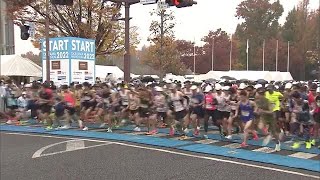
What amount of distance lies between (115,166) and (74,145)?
128 inches

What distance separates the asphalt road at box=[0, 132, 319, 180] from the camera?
7703 mm

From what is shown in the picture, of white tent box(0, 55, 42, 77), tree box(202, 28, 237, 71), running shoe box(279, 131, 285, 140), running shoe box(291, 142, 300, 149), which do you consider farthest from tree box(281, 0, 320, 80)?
running shoe box(291, 142, 300, 149)

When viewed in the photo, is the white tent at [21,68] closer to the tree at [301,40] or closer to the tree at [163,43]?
the tree at [163,43]

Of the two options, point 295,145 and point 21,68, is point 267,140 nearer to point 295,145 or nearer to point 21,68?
point 295,145

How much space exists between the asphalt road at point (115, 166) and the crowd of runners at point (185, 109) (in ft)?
8.68

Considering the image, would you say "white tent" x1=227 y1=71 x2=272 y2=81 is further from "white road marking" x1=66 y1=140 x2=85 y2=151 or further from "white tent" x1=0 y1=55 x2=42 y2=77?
"white road marking" x1=66 y1=140 x2=85 y2=151

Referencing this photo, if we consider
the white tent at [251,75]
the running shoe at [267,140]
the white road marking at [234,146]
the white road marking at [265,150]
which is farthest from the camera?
the white tent at [251,75]

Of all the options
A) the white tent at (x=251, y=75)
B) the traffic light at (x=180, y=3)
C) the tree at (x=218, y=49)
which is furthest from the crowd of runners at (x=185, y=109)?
the tree at (x=218, y=49)

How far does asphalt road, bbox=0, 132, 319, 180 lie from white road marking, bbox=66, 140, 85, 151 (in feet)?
0.62

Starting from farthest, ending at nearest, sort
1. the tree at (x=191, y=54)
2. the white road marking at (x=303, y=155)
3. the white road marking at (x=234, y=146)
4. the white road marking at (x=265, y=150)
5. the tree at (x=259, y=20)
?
the tree at (x=259, y=20), the tree at (x=191, y=54), the white road marking at (x=234, y=146), the white road marking at (x=265, y=150), the white road marking at (x=303, y=155)

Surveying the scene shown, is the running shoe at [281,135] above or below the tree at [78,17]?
below

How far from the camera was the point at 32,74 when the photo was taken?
2995cm

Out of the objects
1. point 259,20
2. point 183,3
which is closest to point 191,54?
point 259,20

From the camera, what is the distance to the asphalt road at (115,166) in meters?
7.70
